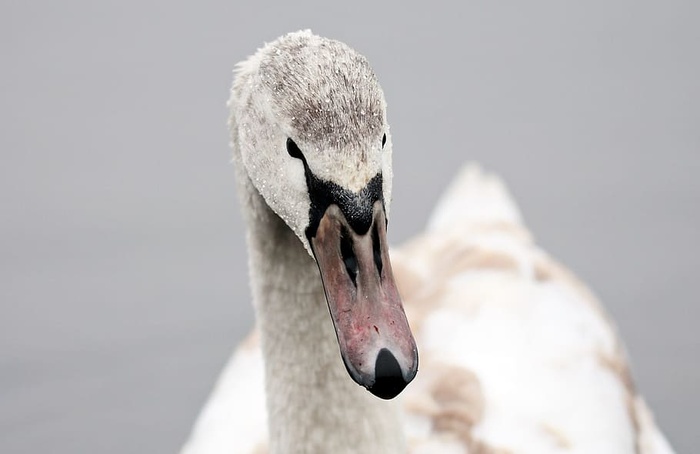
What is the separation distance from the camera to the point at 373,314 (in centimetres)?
293

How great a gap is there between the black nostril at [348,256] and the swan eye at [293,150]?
0.81 feet

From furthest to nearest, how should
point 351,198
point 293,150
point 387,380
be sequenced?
point 293,150, point 351,198, point 387,380

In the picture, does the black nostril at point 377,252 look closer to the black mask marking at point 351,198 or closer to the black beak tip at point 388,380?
the black mask marking at point 351,198

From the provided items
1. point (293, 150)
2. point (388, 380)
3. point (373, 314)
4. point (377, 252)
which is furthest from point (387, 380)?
point (293, 150)

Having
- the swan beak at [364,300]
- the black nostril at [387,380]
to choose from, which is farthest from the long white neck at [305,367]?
the black nostril at [387,380]

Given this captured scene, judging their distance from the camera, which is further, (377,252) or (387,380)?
(377,252)

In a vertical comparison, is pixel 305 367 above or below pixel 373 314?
above

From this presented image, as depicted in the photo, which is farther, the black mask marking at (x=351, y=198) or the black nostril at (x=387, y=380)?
the black mask marking at (x=351, y=198)

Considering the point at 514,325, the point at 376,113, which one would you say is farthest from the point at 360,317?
the point at 514,325

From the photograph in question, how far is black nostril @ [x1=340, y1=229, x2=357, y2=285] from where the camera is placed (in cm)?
299

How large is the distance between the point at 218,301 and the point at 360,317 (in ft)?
12.1

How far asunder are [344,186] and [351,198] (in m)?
0.04

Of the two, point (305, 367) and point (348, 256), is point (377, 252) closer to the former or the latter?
point (348, 256)

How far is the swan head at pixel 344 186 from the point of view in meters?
2.88
